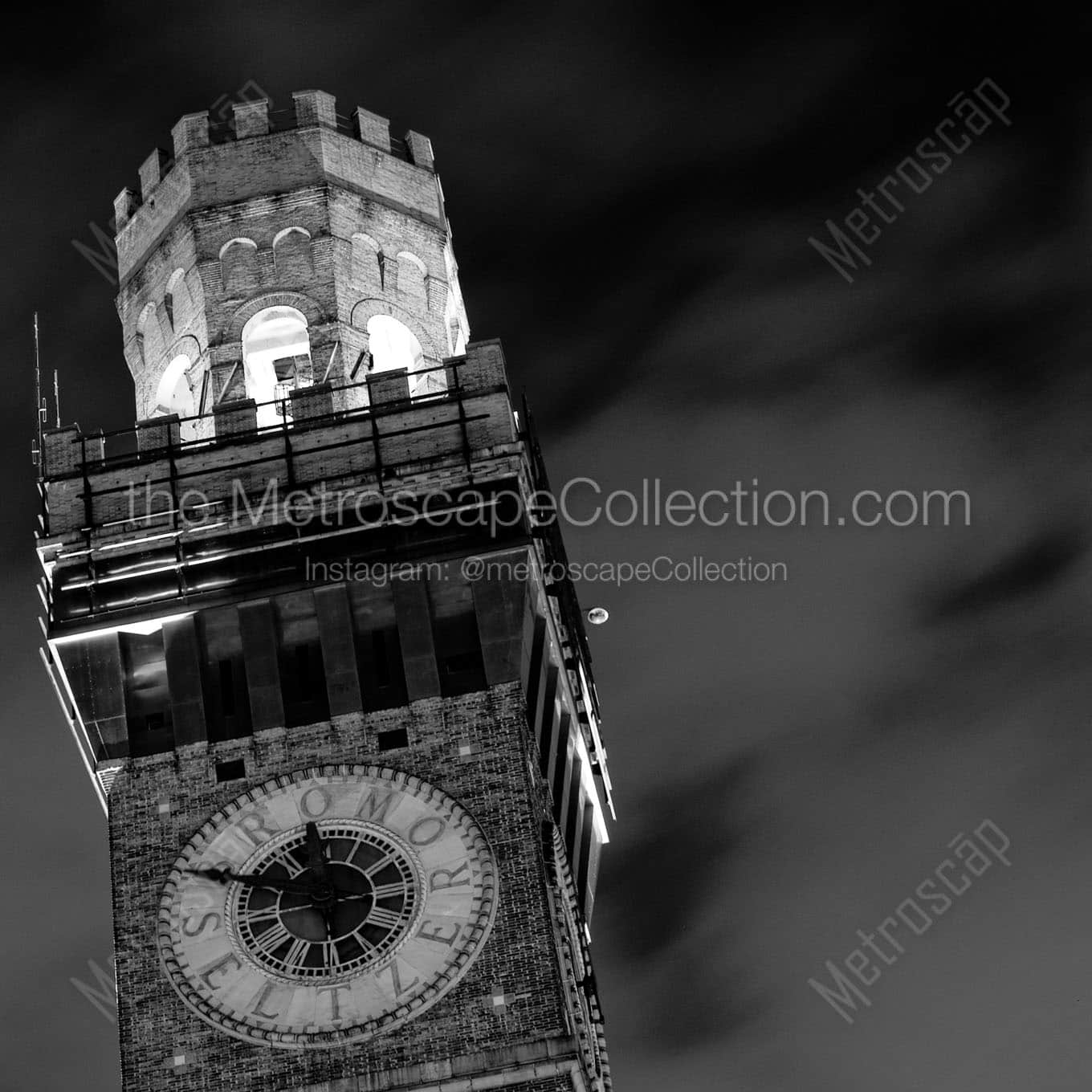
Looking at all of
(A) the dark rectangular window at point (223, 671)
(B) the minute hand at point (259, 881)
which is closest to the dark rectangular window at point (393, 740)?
(A) the dark rectangular window at point (223, 671)

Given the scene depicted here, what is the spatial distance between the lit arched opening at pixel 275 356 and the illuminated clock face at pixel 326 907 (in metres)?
9.31

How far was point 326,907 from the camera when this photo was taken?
58562 mm

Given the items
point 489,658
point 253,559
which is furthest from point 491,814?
point 253,559

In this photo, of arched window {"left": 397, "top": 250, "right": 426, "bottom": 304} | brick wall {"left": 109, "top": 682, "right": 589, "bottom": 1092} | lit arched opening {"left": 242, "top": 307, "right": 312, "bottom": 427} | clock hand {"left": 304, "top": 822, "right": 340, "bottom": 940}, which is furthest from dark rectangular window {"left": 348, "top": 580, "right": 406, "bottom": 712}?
arched window {"left": 397, "top": 250, "right": 426, "bottom": 304}

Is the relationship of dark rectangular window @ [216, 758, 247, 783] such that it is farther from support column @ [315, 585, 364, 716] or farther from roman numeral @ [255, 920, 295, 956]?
roman numeral @ [255, 920, 295, 956]

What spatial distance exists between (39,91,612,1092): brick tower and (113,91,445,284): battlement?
13.2 ft

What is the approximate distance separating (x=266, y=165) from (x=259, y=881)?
17701 millimetres

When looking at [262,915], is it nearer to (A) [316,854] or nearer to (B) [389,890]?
(A) [316,854]

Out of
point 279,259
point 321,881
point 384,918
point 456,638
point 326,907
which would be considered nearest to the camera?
point 384,918

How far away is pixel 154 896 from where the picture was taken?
59.3 meters

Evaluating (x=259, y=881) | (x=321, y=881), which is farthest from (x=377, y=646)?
(x=259, y=881)

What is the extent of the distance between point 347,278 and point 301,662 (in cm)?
1001

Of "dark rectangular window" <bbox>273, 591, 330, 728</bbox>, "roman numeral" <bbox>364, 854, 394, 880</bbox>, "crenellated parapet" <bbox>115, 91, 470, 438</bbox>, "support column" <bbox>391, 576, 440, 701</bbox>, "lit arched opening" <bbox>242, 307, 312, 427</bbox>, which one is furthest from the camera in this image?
"crenellated parapet" <bbox>115, 91, 470, 438</bbox>

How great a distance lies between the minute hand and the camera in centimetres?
5878
